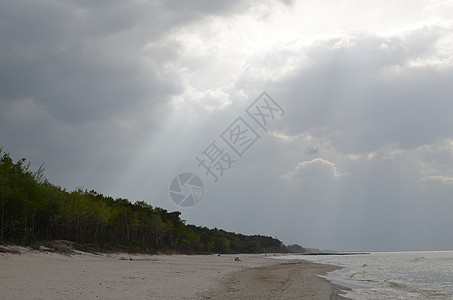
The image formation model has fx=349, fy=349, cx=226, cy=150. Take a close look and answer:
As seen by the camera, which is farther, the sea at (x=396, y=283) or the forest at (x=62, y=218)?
the forest at (x=62, y=218)

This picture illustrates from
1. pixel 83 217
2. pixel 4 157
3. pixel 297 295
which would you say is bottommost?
pixel 297 295

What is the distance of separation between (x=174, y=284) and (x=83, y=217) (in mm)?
55476

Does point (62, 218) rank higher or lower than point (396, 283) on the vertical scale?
higher

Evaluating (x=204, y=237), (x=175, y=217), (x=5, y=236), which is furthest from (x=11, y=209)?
(x=204, y=237)

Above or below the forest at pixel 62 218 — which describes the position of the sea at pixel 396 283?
below

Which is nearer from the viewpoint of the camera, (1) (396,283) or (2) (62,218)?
(1) (396,283)

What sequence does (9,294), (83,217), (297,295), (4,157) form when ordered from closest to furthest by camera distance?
(9,294) < (297,295) < (4,157) < (83,217)

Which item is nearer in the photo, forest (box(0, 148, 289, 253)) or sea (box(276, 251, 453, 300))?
sea (box(276, 251, 453, 300))

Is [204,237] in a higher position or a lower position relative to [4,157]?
lower

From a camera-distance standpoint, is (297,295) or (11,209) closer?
(297,295)

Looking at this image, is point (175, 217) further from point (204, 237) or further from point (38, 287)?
point (38, 287)

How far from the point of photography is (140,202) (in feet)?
409

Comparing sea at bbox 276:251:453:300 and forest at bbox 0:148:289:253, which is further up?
forest at bbox 0:148:289:253

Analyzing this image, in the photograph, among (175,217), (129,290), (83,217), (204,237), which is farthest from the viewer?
(204,237)
